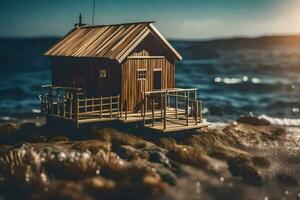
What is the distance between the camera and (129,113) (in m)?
28.3

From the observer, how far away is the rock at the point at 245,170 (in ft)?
72.8

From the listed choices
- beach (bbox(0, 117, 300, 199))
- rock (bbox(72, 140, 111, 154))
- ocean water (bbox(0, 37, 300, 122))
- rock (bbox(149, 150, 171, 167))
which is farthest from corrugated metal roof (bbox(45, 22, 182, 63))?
ocean water (bbox(0, 37, 300, 122))

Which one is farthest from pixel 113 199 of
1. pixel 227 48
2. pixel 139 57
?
pixel 227 48

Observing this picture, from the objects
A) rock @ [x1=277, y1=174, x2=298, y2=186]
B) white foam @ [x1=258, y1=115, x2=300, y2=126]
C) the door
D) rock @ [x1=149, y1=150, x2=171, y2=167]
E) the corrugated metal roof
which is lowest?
rock @ [x1=277, y1=174, x2=298, y2=186]

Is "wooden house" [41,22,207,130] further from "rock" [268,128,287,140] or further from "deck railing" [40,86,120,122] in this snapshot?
"rock" [268,128,287,140]

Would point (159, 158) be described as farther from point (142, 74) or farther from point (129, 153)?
point (142, 74)

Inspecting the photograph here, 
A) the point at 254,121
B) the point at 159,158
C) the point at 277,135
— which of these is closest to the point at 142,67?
the point at 159,158

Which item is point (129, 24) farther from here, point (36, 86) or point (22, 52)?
point (22, 52)

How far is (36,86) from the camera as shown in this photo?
76.2 m

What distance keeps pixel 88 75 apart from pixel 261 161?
1226 centimetres

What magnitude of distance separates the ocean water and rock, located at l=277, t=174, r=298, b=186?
74.7 feet

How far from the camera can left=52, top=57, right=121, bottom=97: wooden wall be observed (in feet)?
92.2

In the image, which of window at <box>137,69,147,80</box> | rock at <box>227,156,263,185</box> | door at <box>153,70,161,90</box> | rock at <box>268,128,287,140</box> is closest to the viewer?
rock at <box>227,156,263,185</box>

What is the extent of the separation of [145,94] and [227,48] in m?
143
